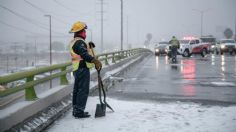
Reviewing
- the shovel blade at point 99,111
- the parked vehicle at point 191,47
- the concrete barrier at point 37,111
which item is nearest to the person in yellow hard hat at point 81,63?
the shovel blade at point 99,111

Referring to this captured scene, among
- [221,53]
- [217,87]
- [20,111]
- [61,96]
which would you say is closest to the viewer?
[20,111]

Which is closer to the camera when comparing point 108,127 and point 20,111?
point 20,111

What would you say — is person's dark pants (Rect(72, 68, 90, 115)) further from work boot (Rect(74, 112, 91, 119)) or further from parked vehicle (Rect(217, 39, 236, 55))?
parked vehicle (Rect(217, 39, 236, 55))

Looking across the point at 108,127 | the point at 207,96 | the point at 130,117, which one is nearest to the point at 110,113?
the point at 130,117

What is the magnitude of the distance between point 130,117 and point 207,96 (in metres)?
3.94

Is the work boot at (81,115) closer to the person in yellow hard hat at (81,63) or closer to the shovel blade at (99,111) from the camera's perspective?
the person in yellow hard hat at (81,63)

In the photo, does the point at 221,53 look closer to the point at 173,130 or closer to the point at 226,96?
the point at 226,96

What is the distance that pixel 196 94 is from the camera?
11.6 m

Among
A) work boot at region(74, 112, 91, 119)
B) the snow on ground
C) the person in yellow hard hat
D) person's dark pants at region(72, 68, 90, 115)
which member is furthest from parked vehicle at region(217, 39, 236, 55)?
work boot at region(74, 112, 91, 119)

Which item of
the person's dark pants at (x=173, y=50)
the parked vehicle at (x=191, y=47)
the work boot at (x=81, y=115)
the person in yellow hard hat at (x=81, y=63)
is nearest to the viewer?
the person in yellow hard hat at (x=81, y=63)

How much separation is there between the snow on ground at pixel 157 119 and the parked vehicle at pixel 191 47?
32.8 meters

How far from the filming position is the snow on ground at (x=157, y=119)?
6938 millimetres

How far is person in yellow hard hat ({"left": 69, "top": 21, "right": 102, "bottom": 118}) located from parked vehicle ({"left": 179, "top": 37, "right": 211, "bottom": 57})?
113ft

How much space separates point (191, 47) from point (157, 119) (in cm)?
3497
